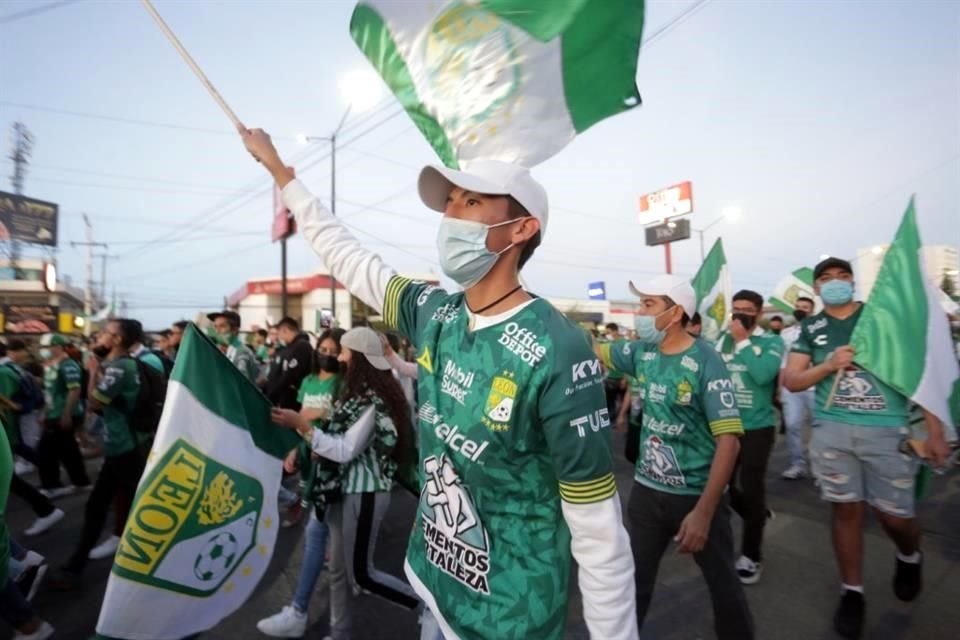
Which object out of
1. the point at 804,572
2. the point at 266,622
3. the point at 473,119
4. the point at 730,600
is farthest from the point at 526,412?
the point at 804,572

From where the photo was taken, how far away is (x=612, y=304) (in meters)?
63.6

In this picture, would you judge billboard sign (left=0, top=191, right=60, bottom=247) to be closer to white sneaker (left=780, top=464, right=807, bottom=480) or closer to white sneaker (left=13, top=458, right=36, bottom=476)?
white sneaker (left=13, top=458, right=36, bottom=476)

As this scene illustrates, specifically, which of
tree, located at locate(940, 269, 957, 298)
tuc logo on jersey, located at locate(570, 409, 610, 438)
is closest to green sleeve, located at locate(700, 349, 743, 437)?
tuc logo on jersey, located at locate(570, 409, 610, 438)

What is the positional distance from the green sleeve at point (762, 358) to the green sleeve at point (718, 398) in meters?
2.02

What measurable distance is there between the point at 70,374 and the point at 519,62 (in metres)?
7.46

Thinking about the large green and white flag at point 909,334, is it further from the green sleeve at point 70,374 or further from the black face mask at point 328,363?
the green sleeve at point 70,374

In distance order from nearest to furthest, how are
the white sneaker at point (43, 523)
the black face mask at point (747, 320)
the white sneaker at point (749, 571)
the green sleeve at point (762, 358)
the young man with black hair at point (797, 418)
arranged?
the white sneaker at point (749, 571), the green sleeve at point (762, 358), the black face mask at point (747, 320), the white sneaker at point (43, 523), the young man with black hair at point (797, 418)

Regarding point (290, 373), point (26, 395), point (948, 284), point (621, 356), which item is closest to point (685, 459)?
point (621, 356)

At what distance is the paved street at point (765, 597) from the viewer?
325cm

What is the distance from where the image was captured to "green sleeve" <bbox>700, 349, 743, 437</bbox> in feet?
8.63

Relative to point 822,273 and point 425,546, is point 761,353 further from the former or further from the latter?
point 425,546

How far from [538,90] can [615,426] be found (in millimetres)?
9867

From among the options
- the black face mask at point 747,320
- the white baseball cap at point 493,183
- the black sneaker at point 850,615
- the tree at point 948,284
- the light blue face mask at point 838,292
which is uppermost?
the tree at point 948,284

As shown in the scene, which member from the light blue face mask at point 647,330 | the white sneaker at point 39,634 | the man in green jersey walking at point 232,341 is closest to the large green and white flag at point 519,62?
the light blue face mask at point 647,330
